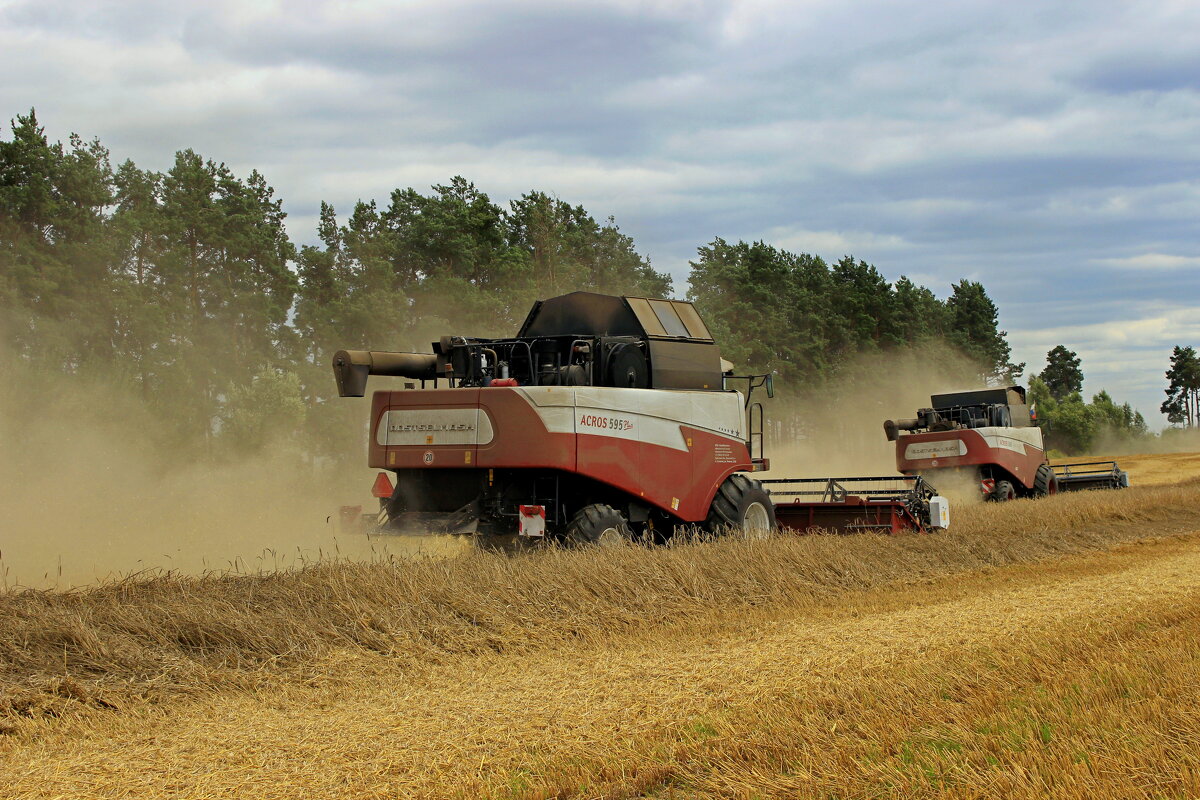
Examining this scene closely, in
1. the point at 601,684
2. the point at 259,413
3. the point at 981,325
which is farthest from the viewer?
the point at 981,325

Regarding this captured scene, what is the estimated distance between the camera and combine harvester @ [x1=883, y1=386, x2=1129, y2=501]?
24.9 m

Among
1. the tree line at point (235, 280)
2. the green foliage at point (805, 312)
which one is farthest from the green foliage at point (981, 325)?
the tree line at point (235, 280)

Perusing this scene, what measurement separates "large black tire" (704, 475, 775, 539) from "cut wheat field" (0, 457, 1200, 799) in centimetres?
253

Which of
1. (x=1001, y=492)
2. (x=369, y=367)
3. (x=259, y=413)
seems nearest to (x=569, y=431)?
(x=369, y=367)

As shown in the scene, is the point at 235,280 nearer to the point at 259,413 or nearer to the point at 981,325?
the point at 259,413

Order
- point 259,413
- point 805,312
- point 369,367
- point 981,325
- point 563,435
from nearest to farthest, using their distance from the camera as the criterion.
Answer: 1. point 563,435
2. point 369,367
3. point 259,413
4. point 805,312
5. point 981,325

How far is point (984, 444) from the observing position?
24.7m

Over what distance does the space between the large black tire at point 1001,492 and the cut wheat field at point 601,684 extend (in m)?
14.5

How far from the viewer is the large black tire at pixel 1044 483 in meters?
26.6

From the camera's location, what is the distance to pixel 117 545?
15242 mm

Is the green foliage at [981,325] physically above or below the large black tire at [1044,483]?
above

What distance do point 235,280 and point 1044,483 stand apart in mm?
25432

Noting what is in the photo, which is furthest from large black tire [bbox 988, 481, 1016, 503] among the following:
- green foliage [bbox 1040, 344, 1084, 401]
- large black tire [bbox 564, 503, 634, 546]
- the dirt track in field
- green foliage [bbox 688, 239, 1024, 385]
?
green foliage [bbox 1040, 344, 1084, 401]

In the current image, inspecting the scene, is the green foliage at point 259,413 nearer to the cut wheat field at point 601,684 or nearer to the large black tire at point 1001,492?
the large black tire at point 1001,492
